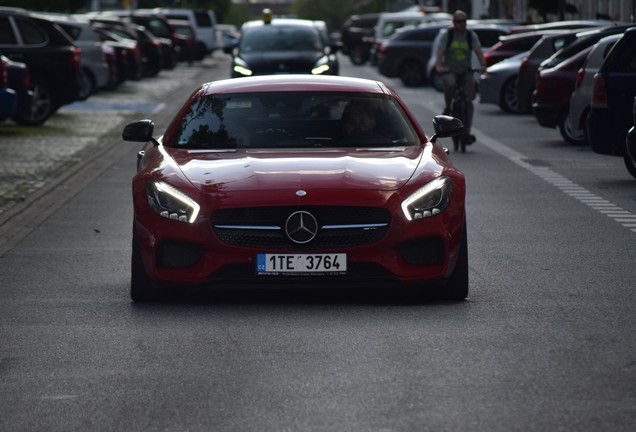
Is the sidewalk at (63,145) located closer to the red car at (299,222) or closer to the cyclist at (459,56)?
the red car at (299,222)

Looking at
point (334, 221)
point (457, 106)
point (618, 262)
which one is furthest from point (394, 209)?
point (457, 106)

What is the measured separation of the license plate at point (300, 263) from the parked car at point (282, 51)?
2010 centimetres

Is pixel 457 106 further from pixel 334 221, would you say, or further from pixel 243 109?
pixel 334 221

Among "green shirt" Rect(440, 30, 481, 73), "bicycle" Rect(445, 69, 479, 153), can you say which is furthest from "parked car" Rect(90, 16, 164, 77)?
"bicycle" Rect(445, 69, 479, 153)

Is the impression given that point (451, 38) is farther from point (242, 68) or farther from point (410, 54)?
point (410, 54)

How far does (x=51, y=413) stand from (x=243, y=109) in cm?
447

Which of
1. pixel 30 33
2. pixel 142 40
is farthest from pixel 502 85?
pixel 142 40

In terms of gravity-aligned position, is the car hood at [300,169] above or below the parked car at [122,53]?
above

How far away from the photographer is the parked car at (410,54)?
148 ft

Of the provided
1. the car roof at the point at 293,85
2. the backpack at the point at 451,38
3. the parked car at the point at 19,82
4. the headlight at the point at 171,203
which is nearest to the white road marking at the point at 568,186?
the backpack at the point at 451,38

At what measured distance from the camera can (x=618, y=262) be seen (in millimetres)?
11305

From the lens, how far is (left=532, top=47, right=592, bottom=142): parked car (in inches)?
957

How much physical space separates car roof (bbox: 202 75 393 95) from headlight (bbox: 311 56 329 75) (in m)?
18.3

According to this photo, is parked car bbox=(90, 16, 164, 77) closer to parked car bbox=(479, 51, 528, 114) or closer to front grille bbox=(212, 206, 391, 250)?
parked car bbox=(479, 51, 528, 114)
